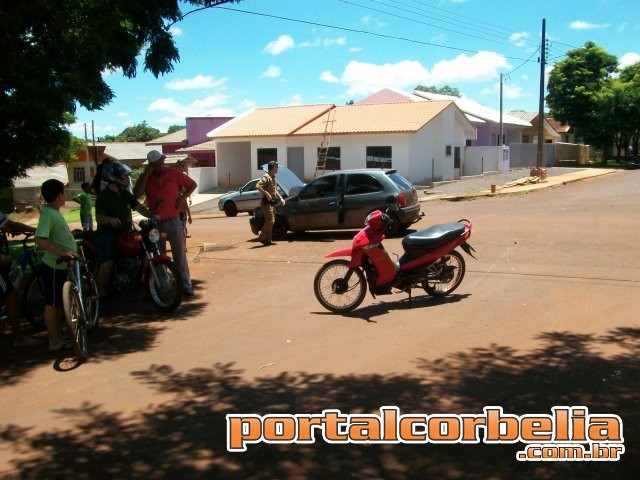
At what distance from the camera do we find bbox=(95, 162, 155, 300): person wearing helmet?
7.73m

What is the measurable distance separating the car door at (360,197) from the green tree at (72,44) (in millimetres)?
5540

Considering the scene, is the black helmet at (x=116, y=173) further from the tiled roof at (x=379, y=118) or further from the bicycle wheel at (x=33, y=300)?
the tiled roof at (x=379, y=118)

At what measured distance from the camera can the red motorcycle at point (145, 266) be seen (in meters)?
7.61

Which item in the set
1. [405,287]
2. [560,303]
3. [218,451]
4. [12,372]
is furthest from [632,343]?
[12,372]

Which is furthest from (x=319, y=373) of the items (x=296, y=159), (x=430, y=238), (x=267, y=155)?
(x=267, y=155)

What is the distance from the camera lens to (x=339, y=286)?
751 cm

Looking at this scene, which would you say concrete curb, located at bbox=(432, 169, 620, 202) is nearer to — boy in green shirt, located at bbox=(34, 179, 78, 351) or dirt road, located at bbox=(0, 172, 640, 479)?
dirt road, located at bbox=(0, 172, 640, 479)

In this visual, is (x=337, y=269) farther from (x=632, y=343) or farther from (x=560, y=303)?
(x=632, y=343)

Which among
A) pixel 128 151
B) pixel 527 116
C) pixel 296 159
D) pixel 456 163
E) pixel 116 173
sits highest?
pixel 527 116

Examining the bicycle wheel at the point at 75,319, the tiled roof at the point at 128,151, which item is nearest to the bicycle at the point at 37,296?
the bicycle wheel at the point at 75,319

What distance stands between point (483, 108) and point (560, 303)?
47221 millimetres

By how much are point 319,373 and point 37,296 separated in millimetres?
3588

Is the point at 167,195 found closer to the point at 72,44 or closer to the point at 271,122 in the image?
the point at 72,44

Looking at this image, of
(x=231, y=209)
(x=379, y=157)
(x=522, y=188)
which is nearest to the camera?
(x=231, y=209)
